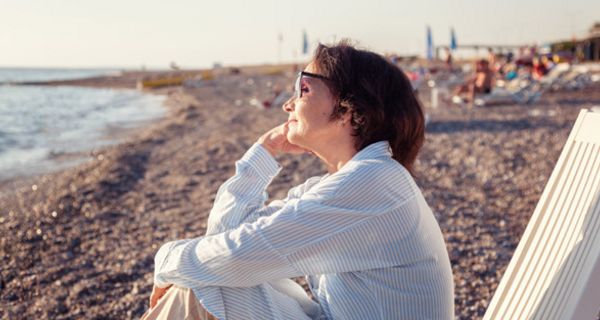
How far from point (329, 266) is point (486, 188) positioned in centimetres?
489

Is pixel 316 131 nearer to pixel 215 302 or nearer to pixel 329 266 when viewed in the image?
pixel 329 266

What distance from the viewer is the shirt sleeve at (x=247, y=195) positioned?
2104mm

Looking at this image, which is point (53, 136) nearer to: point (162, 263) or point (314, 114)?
point (162, 263)

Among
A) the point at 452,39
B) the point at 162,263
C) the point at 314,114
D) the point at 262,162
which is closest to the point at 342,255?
the point at 314,114

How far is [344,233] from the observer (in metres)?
1.69

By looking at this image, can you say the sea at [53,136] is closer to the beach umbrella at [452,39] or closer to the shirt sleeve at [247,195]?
the shirt sleeve at [247,195]

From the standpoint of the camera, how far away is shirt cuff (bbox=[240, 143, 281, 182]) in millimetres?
2309

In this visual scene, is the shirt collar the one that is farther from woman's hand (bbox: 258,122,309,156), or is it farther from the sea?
the sea

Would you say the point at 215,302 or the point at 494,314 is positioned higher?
the point at 215,302

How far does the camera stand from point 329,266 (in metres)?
1.74

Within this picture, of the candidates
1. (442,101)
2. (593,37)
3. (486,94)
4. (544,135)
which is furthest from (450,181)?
(593,37)

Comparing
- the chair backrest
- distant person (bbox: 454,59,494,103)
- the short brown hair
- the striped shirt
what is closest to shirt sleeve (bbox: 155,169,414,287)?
the striped shirt

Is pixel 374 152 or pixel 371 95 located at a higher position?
pixel 371 95

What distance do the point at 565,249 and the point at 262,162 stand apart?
1074 millimetres
